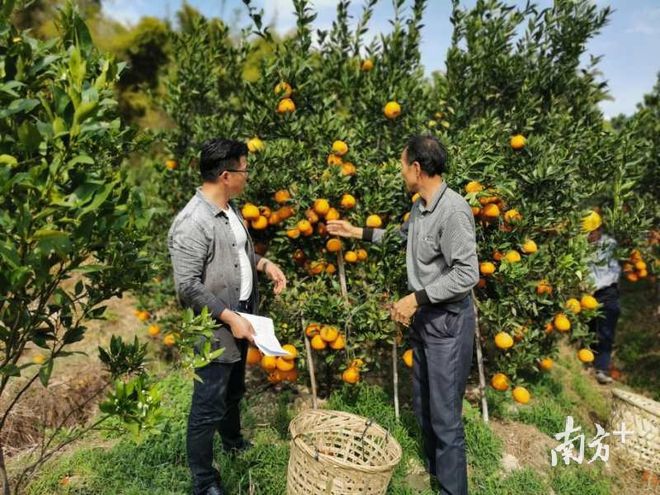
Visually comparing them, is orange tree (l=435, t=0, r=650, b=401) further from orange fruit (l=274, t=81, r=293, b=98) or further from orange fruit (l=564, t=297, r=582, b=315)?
orange fruit (l=274, t=81, r=293, b=98)

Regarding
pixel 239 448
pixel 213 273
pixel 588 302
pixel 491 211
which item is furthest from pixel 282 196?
pixel 588 302

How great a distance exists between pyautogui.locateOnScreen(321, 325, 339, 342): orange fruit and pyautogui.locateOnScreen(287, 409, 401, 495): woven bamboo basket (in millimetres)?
469

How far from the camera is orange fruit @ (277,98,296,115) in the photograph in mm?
3139

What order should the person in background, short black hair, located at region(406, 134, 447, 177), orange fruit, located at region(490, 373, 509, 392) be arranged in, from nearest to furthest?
short black hair, located at region(406, 134, 447, 177), orange fruit, located at region(490, 373, 509, 392), the person in background

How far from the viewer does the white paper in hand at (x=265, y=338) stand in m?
2.15

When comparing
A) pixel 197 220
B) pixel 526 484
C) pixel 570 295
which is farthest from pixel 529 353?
pixel 197 220

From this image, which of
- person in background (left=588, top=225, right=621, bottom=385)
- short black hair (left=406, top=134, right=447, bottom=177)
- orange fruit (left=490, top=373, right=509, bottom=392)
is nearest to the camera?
short black hair (left=406, top=134, right=447, bottom=177)

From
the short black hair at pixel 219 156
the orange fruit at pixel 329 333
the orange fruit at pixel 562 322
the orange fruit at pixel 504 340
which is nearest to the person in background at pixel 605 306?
the orange fruit at pixel 562 322

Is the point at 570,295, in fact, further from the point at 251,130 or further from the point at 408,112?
the point at 251,130

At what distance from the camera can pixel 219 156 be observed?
7.59ft

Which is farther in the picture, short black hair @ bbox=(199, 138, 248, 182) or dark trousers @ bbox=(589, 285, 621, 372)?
dark trousers @ bbox=(589, 285, 621, 372)

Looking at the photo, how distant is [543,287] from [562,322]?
0.91 feet

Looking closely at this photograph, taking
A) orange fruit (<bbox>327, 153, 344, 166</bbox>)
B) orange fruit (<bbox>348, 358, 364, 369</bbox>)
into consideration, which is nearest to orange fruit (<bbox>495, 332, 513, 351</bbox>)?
orange fruit (<bbox>348, 358, 364, 369</bbox>)

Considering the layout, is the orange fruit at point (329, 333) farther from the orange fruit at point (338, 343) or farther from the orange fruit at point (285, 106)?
the orange fruit at point (285, 106)
